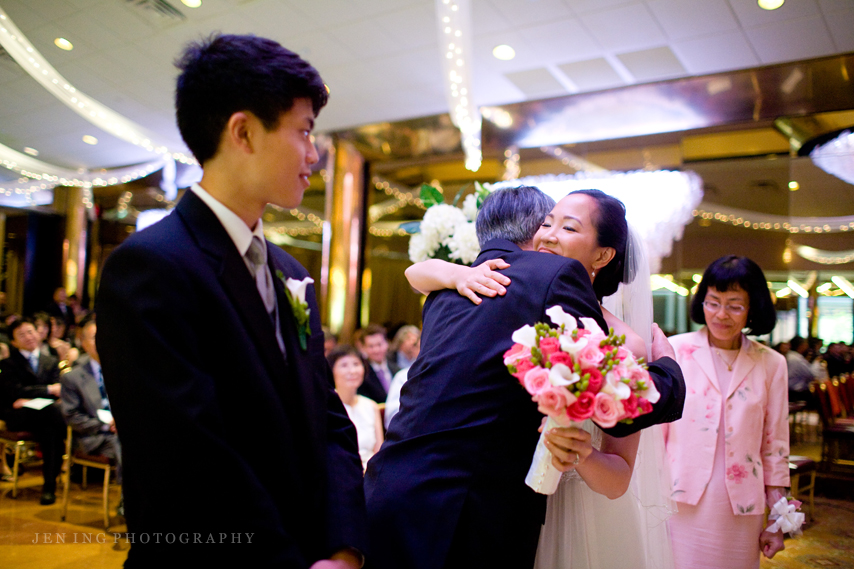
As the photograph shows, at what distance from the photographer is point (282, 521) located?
1004mm

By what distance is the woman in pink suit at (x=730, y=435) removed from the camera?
229 cm

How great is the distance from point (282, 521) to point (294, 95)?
2.57 ft

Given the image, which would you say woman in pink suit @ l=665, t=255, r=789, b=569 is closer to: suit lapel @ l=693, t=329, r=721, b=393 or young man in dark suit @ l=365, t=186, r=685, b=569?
suit lapel @ l=693, t=329, r=721, b=393

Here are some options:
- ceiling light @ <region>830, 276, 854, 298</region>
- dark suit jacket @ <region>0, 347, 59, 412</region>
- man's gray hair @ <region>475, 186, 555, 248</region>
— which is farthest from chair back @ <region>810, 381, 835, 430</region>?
dark suit jacket @ <region>0, 347, 59, 412</region>

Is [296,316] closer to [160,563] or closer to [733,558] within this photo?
[160,563]

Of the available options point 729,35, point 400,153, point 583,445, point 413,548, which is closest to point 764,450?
point 583,445

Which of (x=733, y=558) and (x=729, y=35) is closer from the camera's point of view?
(x=733, y=558)

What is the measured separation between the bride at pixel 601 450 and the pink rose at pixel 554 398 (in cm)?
11

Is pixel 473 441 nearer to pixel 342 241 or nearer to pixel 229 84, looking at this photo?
pixel 229 84

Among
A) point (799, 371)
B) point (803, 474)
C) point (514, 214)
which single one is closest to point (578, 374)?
point (514, 214)

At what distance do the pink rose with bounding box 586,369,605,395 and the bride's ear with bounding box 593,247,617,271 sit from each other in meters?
0.68

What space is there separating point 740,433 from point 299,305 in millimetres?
2064

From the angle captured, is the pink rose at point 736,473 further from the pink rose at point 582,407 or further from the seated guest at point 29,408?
the seated guest at point 29,408

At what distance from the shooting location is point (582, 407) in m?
1.14
